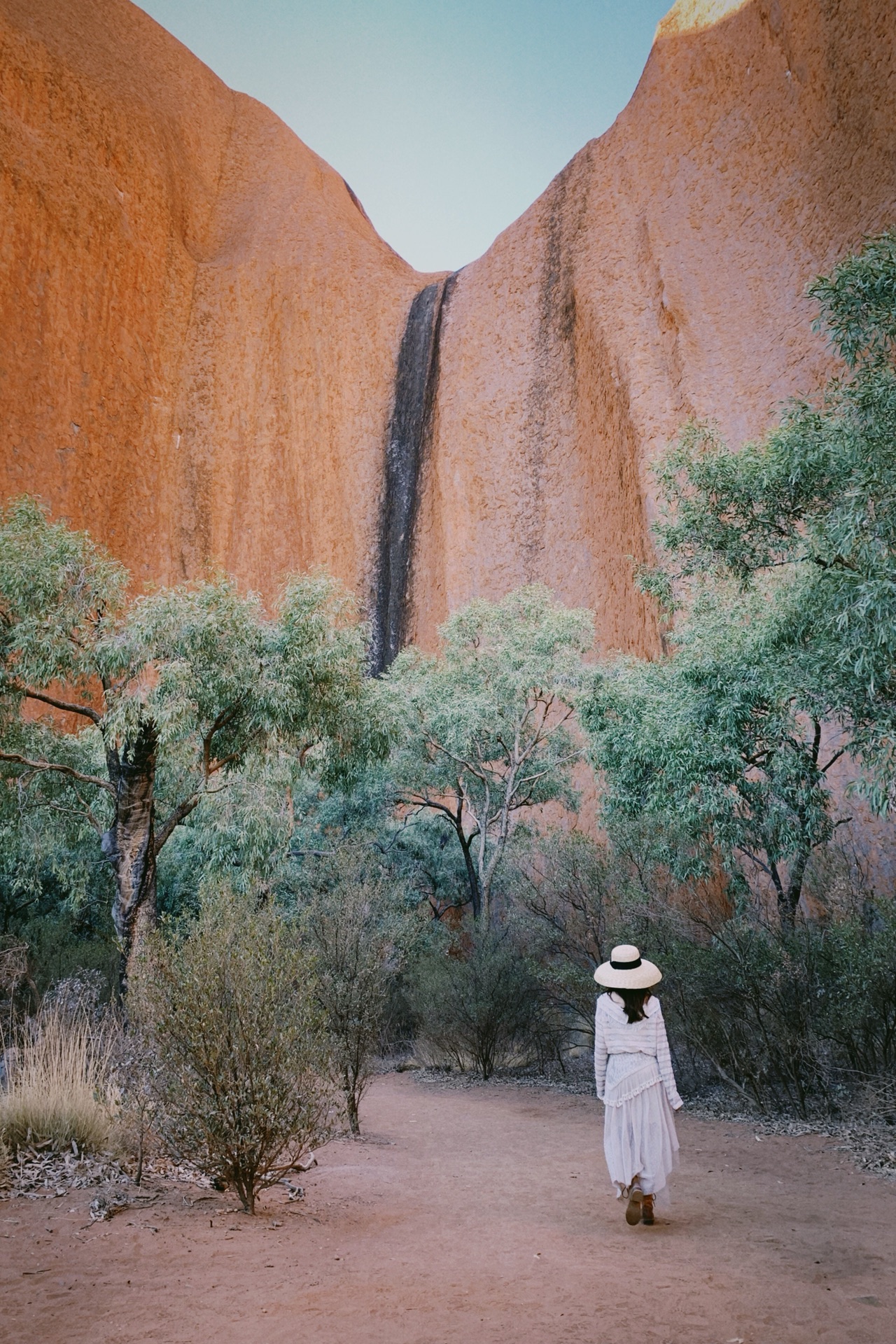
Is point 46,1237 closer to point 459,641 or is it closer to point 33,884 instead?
point 33,884

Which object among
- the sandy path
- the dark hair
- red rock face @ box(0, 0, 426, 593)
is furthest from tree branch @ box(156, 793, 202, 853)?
red rock face @ box(0, 0, 426, 593)

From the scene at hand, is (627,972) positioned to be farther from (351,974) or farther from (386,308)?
(386,308)

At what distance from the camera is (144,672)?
10.0 metres

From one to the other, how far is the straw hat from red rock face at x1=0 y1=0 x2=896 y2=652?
17.8 meters

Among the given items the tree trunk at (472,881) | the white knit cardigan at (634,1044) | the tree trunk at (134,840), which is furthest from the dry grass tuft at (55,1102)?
the tree trunk at (472,881)

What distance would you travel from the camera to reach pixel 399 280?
110 feet

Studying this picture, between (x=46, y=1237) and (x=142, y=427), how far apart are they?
1199 inches

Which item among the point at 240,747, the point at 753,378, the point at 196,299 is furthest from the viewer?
the point at 196,299

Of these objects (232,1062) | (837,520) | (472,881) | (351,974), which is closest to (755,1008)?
(351,974)

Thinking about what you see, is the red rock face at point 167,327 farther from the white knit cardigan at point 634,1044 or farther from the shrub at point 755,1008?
the white knit cardigan at point 634,1044

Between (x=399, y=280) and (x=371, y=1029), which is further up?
(x=399, y=280)

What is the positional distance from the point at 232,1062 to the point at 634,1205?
230 centimetres

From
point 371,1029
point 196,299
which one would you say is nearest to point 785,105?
point 196,299

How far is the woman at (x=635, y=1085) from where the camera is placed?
14.8 feet
